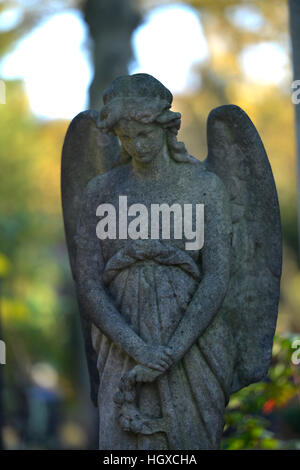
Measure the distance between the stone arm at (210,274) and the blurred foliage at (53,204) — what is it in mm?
6652

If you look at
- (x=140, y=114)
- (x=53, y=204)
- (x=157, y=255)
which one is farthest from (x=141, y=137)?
(x=53, y=204)

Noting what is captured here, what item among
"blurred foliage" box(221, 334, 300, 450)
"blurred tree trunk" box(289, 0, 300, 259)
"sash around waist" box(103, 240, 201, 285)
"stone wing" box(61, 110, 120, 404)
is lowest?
"blurred foliage" box(221, 334, 300, 450)

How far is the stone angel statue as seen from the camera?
9.70 feet

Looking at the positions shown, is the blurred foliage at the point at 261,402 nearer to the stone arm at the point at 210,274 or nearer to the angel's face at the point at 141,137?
the stone arm at the point at 210,274

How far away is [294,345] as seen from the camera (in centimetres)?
423

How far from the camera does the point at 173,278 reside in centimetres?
304

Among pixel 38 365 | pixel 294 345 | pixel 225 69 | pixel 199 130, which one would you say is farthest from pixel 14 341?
pixel 294 345

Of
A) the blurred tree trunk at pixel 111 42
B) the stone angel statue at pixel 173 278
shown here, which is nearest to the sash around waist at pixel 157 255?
the stone angel statue at pixel 173 278

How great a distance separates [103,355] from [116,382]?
17 centimetres

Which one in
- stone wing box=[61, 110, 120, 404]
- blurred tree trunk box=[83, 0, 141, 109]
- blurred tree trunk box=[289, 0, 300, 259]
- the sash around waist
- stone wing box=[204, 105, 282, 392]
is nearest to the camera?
the sash around waist

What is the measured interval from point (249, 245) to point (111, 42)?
5.78 m

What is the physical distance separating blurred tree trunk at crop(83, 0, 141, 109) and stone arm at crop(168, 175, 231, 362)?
545cm

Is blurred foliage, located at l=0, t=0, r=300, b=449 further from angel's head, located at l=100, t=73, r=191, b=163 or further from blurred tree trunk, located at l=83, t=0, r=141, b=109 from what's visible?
angel's head, located at l=100, t=73, r=191, b=163

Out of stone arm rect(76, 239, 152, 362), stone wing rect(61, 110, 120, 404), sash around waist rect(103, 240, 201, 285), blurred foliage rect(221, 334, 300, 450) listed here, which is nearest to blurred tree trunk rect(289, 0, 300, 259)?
blurred foliage rect(221, 334, 300, 450)
